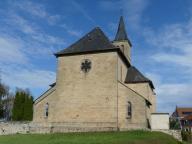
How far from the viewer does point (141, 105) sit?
1282 inches

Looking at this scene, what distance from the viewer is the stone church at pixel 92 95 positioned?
107ft

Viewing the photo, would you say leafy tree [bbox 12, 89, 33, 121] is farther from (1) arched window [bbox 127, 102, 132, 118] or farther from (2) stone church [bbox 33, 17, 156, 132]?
(1) arched window [bbox 127, 102, 132, 118]

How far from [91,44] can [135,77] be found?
7907 millimetres

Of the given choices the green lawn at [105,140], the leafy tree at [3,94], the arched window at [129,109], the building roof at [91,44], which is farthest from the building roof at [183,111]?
the green lawn at [105,140]

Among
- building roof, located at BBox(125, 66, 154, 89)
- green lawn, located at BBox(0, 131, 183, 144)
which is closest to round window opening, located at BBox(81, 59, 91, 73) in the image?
building roof, located at BBox(125, 66, 154, 89)

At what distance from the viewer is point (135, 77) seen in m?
39.7

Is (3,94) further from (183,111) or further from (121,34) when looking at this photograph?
(183,111)

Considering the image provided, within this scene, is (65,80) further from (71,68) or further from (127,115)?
(127,115)

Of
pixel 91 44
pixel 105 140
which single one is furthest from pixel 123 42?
pixel 105 140

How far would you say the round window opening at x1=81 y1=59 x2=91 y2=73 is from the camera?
3456 centimetres

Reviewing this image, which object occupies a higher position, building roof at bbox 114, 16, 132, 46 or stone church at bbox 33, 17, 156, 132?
building roof at bbox 114, 16, 132, 46

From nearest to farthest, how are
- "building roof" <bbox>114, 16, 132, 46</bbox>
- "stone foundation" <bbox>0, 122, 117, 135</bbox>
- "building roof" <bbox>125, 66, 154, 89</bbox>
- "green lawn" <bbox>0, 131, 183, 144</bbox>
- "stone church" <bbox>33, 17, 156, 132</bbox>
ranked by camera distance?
"green lawn" <bbox>0, 131, 183, 144</bbox> → "stone church" <bbox>33, 17, 156, 132</bbox> → "stone foundation" <bbox>0, 122, 117, 135</bbox> → "building roof" <bbox>125, 66, 154, 89</bbox> → "building roof" <bbox>114, 16, 132, 46</bbox>

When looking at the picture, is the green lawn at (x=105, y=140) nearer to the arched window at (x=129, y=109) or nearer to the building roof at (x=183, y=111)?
the arched window at (x=129, y=109)

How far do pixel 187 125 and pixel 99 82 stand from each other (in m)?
50.1
